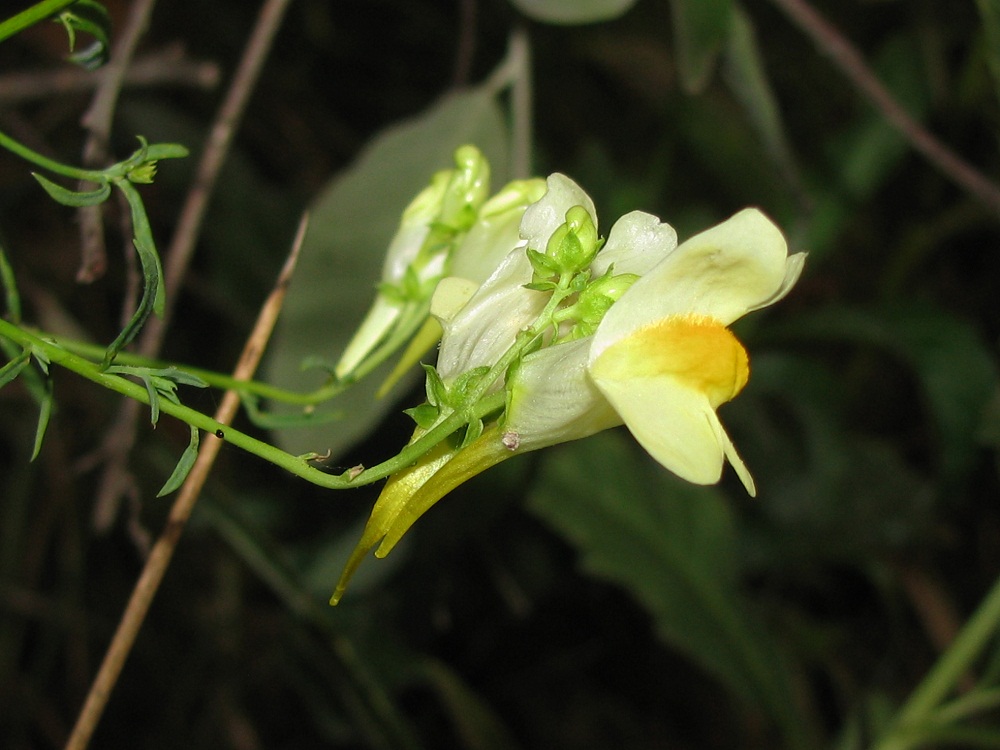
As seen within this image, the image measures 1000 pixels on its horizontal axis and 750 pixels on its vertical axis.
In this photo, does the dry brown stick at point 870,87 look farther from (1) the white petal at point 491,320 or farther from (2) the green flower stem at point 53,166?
(2) the green flower stem at point 53,166

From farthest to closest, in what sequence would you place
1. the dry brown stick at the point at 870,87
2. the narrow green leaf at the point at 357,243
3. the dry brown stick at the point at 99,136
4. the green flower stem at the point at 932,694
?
the green flower stem at the point at 932,694 < the dry brown stick at the point at 870,87 < the narrow green leaf at the point at 357,243 < the dry brown stick at the point at 99,136

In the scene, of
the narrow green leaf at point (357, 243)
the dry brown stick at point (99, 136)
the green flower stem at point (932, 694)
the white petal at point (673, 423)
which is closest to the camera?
the white petal at point (673, 423)

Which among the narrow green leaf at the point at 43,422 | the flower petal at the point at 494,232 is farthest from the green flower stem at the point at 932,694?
the narrow green leaf at the point at 43,422

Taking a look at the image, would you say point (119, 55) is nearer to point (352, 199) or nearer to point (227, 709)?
point (352, 199)

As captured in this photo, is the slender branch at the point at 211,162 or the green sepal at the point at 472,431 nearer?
the green sepal at the point at 472,431

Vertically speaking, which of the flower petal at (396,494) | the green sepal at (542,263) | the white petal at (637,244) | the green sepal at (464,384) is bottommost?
the flower petal at (396,494)

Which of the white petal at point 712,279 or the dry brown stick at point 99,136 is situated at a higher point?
the dry brown stick at point 99,136

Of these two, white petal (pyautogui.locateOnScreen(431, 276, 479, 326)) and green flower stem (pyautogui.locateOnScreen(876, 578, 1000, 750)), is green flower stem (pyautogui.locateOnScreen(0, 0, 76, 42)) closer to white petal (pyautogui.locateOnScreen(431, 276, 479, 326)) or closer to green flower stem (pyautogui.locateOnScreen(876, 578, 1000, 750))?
white petal (pyautogui.locateOnScreen(431, 276, 479, 326))
